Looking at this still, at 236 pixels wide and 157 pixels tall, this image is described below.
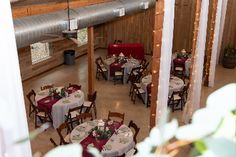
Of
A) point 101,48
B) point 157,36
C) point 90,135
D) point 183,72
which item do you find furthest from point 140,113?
point 101,48

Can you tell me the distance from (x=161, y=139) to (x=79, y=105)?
8.47 m

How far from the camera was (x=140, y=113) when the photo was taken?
32.1 ft

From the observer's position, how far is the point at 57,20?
6086 millimetres

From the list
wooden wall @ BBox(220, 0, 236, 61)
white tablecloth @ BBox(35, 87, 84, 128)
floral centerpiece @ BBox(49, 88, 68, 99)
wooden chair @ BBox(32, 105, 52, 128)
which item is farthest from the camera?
wooden wall @ BBox(220, 0, 236, 61)

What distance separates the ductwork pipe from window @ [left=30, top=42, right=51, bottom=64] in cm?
550

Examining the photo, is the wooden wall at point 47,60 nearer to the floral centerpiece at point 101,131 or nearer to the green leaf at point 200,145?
the floral centerpiece at point 101,131

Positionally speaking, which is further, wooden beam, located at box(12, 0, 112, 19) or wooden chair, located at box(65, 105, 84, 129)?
wooden chair, located at box(65, 105, 84, 129)

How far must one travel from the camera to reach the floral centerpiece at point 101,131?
696cm

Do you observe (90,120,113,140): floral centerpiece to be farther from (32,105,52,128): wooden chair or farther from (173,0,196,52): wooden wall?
(173,0,196,52): wooden wall

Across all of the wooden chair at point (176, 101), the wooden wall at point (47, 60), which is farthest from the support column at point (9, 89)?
the wooden wall at point (47, 60)

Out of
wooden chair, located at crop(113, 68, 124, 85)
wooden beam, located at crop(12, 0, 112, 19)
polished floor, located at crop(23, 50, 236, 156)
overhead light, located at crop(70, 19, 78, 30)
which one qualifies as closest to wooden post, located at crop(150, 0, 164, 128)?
overhead light, located at crop(70, 19, 78, 30)

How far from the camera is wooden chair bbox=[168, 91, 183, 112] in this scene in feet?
32.1

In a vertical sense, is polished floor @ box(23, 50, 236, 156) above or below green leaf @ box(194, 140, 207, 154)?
below

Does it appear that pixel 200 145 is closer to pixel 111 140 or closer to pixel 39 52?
pixel 111 140
